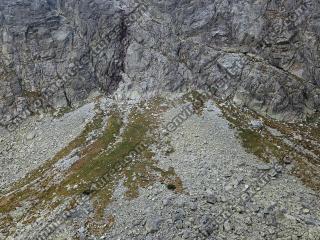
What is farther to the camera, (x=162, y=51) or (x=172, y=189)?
(x=162, y=51)

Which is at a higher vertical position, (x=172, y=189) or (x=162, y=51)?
(x=162, y=51)

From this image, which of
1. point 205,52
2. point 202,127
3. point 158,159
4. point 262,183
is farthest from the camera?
point 205,52

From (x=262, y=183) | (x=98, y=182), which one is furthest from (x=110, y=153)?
(x=262, y=183)

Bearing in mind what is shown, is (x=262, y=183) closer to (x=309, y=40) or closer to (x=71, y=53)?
(x=309, y=40)

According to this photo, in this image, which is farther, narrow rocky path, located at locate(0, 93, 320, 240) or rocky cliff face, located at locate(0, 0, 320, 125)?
rocky cliff face, located at locate(0, 0, 320, 125)

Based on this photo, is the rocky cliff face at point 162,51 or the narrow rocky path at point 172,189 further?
the rocky cliff face at point 162,51

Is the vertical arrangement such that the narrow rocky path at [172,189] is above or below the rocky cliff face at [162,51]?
below

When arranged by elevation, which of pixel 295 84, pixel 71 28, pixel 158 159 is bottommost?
pixel 158 159

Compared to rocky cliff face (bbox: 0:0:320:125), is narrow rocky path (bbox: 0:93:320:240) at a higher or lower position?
lower
